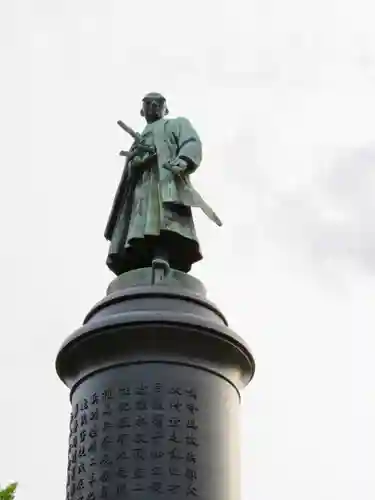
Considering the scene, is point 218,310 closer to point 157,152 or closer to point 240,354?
point 240,354

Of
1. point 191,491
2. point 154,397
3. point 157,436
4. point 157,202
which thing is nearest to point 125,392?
point 154,397

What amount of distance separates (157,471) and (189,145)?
3332 mm

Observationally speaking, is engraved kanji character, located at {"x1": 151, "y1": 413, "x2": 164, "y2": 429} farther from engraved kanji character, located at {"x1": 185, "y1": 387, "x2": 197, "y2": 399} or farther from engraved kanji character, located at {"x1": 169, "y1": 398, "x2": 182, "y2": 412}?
engraved kanji character, located at {"x1": 185, "y1": 387, "x2": 197, "y2": 399}

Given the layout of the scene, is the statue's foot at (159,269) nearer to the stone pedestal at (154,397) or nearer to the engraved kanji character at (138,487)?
the stone pedestal at (154,397)

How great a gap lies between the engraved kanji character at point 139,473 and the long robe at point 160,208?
2230 mm

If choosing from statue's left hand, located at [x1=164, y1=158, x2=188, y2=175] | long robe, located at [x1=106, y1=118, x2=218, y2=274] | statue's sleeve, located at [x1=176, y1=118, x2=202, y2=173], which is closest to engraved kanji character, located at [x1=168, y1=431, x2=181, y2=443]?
long robe, located at [x1=106, y1=118, x2=218, y2=274]

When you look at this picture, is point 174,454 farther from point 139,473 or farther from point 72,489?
point 72,489

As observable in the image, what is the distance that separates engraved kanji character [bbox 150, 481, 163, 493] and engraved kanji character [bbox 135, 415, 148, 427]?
47cm

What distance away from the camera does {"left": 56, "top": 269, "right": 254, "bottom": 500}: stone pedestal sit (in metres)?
8.02

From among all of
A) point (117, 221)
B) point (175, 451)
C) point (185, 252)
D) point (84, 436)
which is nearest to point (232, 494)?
point (175, 451)

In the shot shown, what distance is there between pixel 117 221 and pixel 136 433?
8.49ft

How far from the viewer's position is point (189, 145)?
32.3 ft

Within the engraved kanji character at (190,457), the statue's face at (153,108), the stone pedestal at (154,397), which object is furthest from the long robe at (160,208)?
the engraved kanji character at (190,457)

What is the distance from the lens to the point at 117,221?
394 inches
